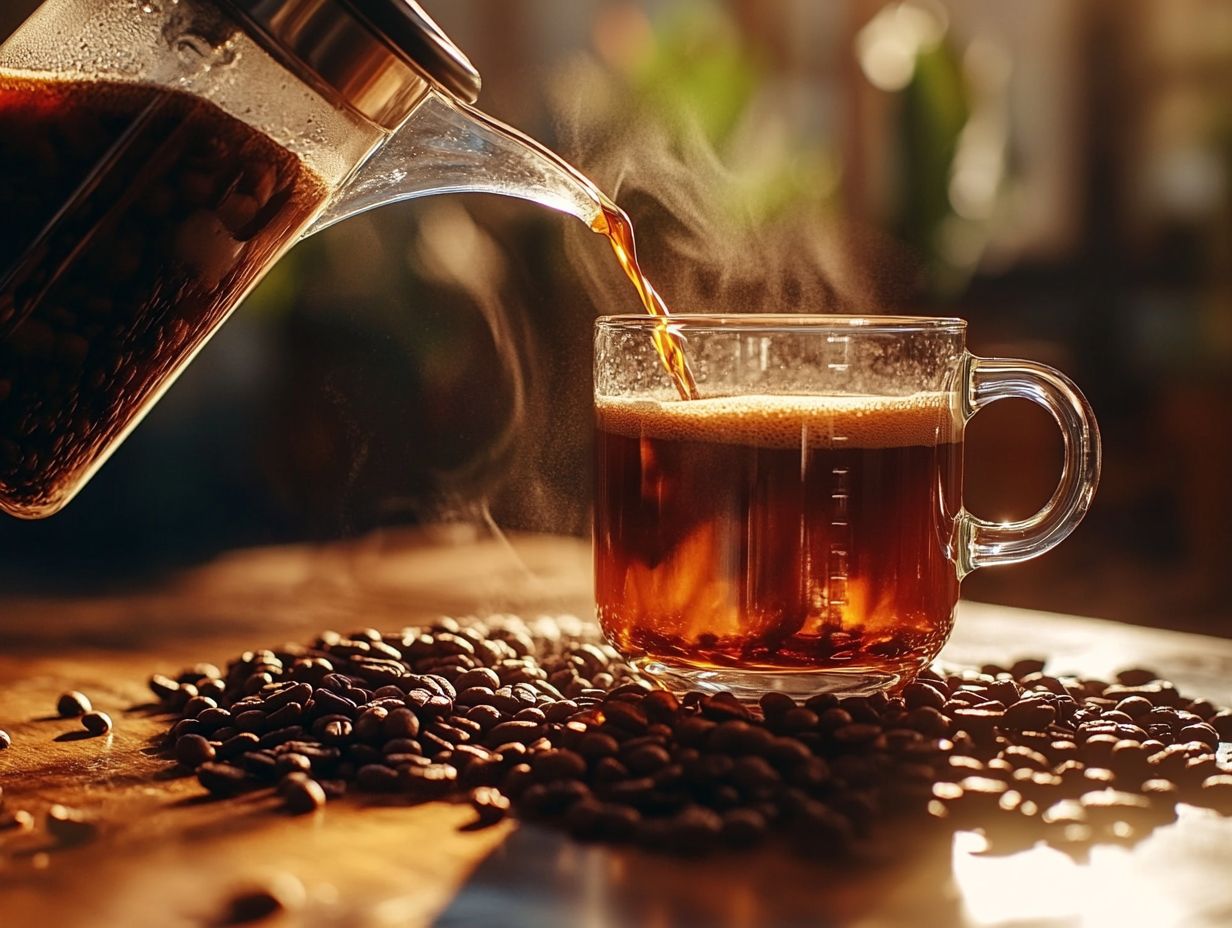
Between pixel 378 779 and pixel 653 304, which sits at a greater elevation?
pixel 653 304

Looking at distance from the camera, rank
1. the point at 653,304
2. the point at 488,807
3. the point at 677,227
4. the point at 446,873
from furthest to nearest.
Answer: the point at 677,227, the point at 653,304, the point at 488,807, the point at 446,873

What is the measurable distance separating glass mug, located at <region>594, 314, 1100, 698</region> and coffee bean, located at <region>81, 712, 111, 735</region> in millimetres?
437

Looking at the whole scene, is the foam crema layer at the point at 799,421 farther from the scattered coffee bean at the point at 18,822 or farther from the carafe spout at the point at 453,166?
the scattered coffee bean at the point at 18,822

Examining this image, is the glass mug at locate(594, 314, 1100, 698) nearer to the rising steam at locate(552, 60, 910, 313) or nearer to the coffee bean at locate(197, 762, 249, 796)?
the coffee bean at locate(197, 762, 249, 796)

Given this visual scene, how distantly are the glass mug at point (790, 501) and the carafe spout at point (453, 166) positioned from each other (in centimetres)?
14

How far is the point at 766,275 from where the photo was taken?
2.15 m

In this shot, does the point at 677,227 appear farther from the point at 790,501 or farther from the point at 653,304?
the point at 790,501

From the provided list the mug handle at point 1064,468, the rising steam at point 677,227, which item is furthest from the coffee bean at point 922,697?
the rising steam at point 677,227

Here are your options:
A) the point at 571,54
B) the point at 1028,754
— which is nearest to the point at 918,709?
the point at 1028,754

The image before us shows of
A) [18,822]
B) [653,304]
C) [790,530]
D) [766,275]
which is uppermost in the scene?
[766,275]

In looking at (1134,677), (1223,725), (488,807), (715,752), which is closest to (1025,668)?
(1134,677)

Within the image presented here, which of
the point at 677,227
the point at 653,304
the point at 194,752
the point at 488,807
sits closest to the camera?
the point at 488,807

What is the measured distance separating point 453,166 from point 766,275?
111 centimetres

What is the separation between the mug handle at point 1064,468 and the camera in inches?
45.5
